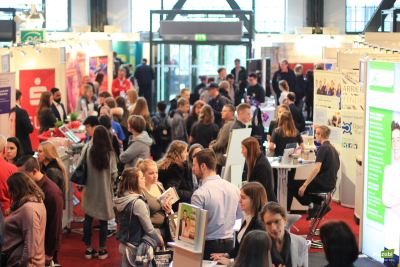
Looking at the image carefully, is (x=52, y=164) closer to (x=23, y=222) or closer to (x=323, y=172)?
(x=23, y=222)

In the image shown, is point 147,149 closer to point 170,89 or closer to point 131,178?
point 131,178

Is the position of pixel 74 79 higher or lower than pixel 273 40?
lower

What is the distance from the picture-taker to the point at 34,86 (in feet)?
34.6

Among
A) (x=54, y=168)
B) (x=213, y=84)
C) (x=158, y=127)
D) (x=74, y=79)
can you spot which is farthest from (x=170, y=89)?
(x=54, y=168)

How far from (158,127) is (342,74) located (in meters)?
2.83

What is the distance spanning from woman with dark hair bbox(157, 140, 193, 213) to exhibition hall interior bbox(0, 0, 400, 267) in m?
0.01

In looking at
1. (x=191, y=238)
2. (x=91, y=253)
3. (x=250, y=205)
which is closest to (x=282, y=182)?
(x=91, y=253)

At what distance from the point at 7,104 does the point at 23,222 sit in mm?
3683

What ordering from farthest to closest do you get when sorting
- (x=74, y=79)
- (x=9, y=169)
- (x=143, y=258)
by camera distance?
(x=74, y=79) → (x=9, y=169) → (x=143, y=258)

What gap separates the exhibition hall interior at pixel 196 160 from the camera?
13.6ft

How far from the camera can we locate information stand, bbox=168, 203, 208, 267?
11.5 feet

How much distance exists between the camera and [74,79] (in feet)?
39.0

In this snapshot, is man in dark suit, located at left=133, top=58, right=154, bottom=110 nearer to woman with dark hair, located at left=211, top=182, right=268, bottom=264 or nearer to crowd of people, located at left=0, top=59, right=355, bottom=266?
crowd of people, located at left=0, top=59, right=355, bottom=266

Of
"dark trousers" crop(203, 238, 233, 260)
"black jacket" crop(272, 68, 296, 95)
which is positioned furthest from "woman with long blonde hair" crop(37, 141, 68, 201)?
"black jacket" crop(272, 68, 296, 95)
